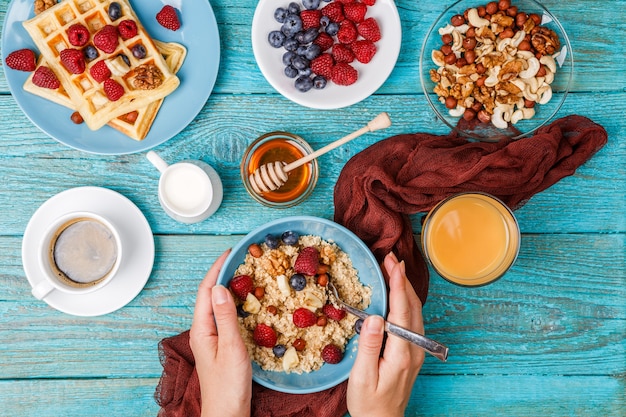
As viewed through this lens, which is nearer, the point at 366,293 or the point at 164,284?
the point at 366,293

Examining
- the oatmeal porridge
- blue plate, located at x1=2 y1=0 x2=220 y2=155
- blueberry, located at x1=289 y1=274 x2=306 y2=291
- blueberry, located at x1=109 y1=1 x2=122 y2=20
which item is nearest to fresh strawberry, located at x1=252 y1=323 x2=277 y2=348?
the oatmeal porridge

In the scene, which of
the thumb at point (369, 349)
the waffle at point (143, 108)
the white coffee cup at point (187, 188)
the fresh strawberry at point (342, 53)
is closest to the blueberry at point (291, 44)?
the fresh strawberry at point (342, 53)

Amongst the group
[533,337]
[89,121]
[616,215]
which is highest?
[89,121]

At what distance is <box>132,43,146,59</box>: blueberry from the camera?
1.33 m

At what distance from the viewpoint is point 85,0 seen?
135 centimetres

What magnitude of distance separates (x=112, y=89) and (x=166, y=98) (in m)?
0.13

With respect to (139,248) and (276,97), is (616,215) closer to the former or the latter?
(276,97)

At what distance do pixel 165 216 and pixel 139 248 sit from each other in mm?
107

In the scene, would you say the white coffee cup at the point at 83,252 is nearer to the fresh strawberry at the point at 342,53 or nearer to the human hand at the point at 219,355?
the human hand at the point at 219,355

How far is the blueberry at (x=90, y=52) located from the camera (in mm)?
1341

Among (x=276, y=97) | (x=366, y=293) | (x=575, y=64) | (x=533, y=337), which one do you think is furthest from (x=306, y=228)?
(x=575, y=64)

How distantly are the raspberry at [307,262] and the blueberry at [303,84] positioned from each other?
1.32 feet

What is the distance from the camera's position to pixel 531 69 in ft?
4.45

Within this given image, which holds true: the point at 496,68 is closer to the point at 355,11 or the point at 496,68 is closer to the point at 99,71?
the point at 355,11
